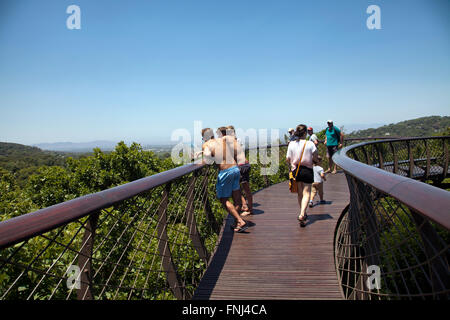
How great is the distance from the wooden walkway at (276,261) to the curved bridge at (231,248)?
0.01m

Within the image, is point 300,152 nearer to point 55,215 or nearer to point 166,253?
point 166,253

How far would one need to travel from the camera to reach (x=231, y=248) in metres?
3.78

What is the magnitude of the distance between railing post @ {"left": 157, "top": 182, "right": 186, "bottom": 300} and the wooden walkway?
0.25 metres

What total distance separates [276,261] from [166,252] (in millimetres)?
1442

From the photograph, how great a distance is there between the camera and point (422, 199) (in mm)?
1003

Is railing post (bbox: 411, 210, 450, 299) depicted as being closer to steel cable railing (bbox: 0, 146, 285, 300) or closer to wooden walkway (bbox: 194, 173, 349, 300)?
steel cable railing (bbox: 0, 146, 285, 300)

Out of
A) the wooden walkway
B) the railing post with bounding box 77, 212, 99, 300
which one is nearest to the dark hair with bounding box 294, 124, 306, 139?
the wooden walkway

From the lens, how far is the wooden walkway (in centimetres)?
273

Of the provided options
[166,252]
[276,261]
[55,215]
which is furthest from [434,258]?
[276,261]

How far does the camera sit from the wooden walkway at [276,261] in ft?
8.96

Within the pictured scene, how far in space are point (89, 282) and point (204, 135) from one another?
10.4 feet

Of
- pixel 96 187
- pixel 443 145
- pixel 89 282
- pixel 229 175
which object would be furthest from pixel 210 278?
pixel 96 187

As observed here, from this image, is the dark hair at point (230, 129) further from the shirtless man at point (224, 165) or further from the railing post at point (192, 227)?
the railing post at point (192, 227)

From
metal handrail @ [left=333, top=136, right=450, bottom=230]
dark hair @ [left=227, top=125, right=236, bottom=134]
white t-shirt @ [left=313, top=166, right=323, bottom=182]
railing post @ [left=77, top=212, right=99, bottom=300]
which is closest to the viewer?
metal handrail @ [left=333, top=136, right=450, bottom=230]
